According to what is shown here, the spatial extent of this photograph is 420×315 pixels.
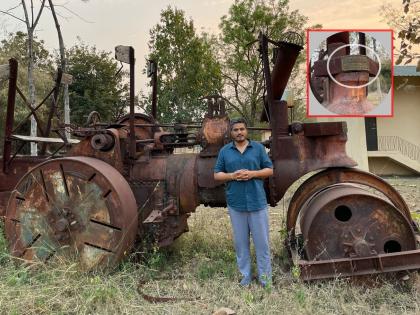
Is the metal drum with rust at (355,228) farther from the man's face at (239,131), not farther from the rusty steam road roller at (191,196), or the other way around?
the man's face at (239,131)

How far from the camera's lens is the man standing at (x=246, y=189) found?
163 inches

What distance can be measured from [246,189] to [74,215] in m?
1.76

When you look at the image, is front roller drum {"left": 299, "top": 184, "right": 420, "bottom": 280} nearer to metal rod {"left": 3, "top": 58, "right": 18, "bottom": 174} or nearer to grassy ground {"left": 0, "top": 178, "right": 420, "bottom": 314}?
grassy ground {"left": 0, "top": 178, "right": 420, "bottom": 314}

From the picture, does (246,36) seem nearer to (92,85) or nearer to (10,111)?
(92,85)

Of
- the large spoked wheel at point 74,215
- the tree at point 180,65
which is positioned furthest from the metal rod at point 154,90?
the tree at point 180,65

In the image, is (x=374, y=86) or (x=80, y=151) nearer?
(x=80, y=151)

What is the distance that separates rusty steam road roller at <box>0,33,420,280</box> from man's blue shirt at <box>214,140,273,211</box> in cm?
51

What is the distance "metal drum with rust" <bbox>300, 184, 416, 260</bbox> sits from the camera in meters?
4.12

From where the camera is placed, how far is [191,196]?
4832mm

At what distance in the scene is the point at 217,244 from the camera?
5801 millimetres

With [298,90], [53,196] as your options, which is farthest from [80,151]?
[298,90]

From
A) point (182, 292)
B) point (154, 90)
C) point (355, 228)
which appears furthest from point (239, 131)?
point (154, 90)

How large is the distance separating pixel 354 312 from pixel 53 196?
10.00 ft

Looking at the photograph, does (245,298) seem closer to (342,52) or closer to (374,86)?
(342,52)
